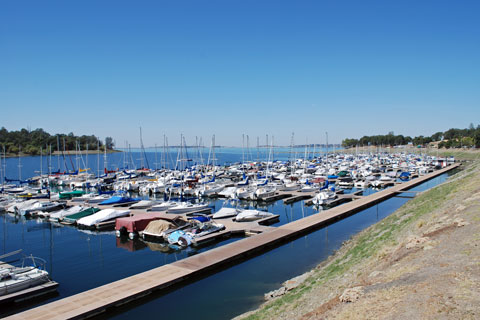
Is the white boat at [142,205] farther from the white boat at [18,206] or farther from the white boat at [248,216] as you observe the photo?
the white boat at [248,216]

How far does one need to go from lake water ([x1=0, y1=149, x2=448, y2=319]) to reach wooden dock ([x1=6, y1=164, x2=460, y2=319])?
0.65 meters

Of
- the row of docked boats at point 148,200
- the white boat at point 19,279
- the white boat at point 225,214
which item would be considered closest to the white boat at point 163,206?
the row of docked boats at point 148,200

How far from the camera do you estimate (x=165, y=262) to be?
28219mm

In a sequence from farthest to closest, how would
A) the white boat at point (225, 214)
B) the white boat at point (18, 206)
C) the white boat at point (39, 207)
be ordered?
the white boat at point (18, 206)
the white boat at point (39, 207)
the white boat at point (225, 214)

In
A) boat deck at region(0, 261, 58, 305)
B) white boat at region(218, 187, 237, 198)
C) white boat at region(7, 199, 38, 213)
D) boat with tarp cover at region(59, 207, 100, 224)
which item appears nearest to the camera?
boat deck at region(0, 261, 58, 305)

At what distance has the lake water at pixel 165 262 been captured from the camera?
20.2 meters

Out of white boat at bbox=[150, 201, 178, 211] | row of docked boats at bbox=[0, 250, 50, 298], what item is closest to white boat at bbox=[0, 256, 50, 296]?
row of docked boats at bbox=[0, 250, 50, 298]

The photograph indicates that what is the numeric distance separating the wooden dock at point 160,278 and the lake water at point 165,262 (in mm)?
648

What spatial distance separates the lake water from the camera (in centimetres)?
2020

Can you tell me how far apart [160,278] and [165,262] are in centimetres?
604

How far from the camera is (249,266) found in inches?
1029

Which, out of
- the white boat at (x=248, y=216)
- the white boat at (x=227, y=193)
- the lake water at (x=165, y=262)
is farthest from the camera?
the white boat at (x=227, y=193)

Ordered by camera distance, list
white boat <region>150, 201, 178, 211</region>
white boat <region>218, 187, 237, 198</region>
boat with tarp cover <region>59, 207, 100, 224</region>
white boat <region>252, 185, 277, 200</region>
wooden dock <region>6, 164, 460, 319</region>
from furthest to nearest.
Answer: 1. white boat <region>218, 187, 237, 198</region>
2. white boat <region>252, 185, 277, 200</region>
3. white boat <region>150, 201, 178, 211</region>
4. boat with tarp cover <region>59, 207, 100, 224</region>
5. wooden dock <region>6, 164, 460, 319</region>

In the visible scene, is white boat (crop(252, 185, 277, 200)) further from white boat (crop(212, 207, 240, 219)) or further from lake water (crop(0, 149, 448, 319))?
white boat (crop(212, 207, 240, 219))
